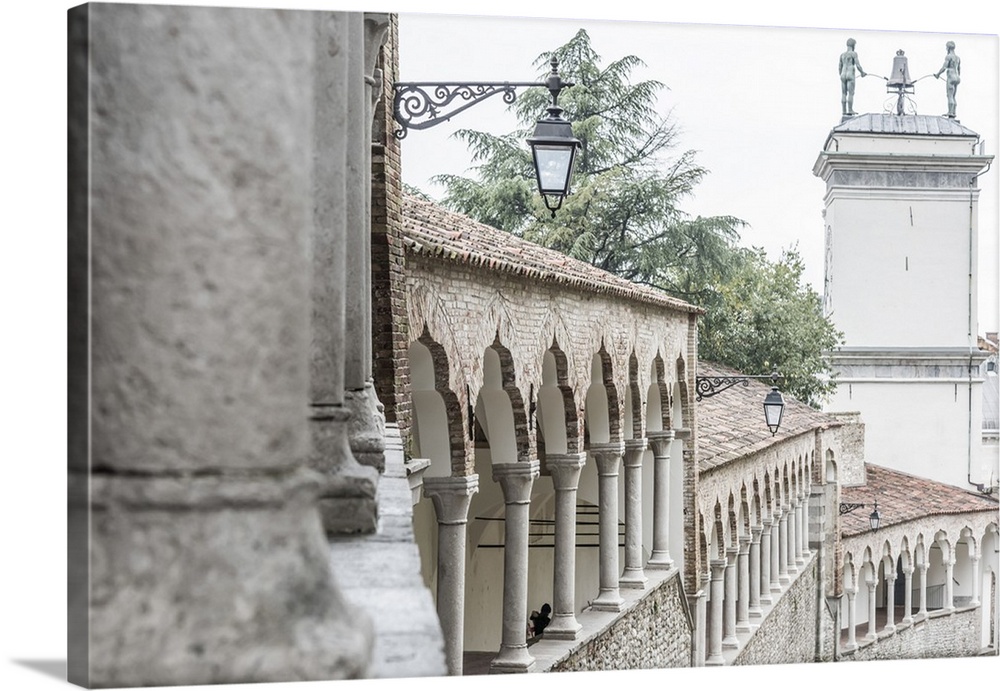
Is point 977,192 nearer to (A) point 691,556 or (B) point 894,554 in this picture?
(A) point 691,556

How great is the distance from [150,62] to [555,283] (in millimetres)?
9705

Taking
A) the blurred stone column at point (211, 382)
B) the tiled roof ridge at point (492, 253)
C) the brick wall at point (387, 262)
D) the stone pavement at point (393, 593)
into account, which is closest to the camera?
the blurred stone column at point (211, 382)

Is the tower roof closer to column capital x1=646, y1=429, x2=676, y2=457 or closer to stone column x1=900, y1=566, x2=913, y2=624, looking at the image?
column capital x1=646, y1=429, x2=676, y2=457

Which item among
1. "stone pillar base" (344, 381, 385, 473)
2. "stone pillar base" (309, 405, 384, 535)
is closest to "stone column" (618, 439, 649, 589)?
"stone pillar base" (344, 381, 385, 473)

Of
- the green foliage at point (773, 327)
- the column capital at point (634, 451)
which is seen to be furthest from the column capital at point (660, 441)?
the green foliage at point (773, 327)

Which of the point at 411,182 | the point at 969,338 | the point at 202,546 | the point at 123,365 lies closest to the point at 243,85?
the point at 123,365

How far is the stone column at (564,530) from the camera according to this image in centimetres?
→ 1311

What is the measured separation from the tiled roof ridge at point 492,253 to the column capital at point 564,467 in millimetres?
1505

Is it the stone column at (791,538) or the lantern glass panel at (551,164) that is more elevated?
the lantern glass panel at (551,164)

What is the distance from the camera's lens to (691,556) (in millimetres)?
18484

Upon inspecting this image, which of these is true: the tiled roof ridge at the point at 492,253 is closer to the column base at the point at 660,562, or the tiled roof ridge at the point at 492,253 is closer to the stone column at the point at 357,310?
the stone column at the point at 357,310

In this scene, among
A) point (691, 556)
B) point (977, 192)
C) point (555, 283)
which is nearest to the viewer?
point (555, 283)

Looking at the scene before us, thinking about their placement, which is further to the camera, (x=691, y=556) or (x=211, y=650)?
(x=691, y=556)

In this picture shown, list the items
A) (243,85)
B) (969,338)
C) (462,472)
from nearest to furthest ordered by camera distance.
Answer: (243,85) < (462,472) < (969,338)
